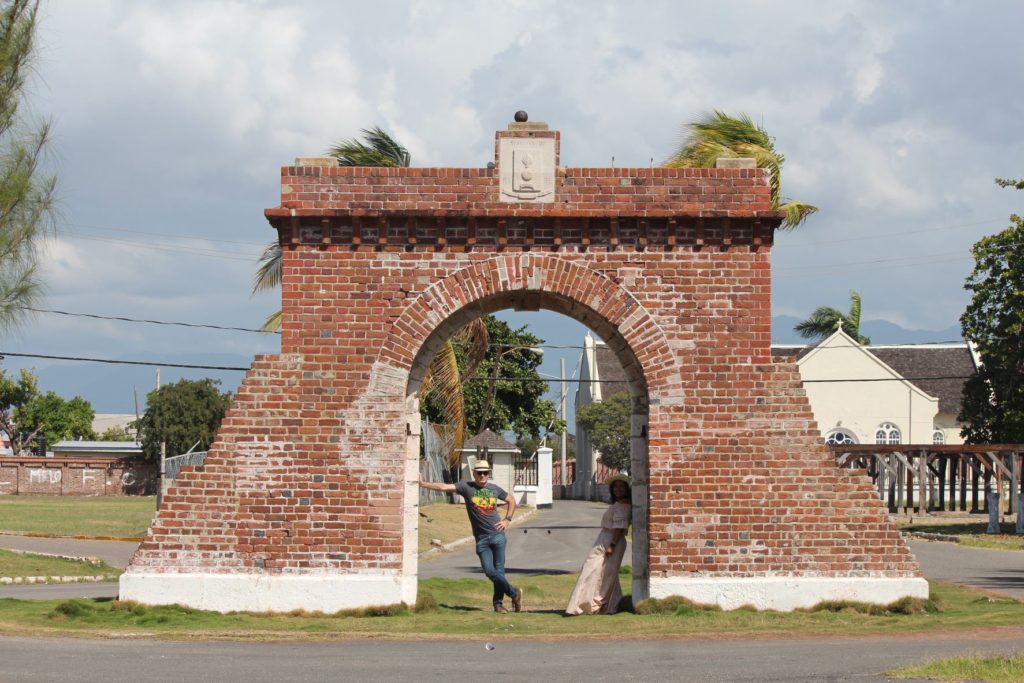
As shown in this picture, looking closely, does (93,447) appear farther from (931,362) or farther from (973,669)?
(973,669)

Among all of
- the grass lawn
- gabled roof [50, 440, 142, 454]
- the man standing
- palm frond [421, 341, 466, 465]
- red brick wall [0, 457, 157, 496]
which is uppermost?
palm frond [421, 341, 466, 465]

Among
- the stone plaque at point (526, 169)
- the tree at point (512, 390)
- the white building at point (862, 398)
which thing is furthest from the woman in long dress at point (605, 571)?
the white building at point (862, 398)

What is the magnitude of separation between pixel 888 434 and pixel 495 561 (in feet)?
143

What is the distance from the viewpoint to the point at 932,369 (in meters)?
60.1

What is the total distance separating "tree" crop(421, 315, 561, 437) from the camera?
52.4m

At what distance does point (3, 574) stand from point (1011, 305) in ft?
83.1

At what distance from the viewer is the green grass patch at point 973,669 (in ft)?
28.8

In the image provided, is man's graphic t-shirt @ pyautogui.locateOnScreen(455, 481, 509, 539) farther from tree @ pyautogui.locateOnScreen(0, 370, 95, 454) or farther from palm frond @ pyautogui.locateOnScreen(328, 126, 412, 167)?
tree @ pyautogui.locateOnScreen(0, 370, 95, 454)

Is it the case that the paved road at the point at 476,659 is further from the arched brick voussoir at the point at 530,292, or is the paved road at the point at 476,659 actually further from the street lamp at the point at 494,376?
the street lamp at the point at 494,376

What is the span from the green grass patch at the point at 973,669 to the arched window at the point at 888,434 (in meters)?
46.7

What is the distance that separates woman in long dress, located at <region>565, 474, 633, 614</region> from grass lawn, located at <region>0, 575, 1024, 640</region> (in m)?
0.37

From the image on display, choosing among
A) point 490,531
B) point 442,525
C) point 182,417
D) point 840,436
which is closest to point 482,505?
point 490,531

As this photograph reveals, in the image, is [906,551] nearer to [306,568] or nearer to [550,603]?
[550,603]

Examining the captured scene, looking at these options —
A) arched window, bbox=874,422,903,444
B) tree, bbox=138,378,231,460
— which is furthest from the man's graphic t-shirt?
tree, bbox=138,378,231,460
